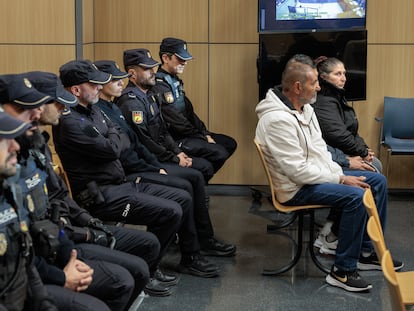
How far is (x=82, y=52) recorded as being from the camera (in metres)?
6.82

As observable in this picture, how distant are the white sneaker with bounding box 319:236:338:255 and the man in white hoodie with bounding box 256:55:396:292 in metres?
0.54

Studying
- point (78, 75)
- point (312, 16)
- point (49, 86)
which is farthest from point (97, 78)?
point (312, 16)

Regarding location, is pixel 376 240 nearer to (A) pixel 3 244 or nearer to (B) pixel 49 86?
(A) pixel 3 244

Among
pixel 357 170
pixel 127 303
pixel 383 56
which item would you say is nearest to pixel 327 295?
pixel 357 170

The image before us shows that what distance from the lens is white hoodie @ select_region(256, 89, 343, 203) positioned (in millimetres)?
4738

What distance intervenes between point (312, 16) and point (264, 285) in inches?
115

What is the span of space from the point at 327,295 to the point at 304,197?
0.61m

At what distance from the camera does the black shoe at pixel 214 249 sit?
540 centimetres

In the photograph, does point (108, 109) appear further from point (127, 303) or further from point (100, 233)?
point (127, 303)

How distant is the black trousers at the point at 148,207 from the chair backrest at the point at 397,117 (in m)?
2.86

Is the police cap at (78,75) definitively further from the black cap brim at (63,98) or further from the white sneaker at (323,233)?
the white sneaker at (323,233)

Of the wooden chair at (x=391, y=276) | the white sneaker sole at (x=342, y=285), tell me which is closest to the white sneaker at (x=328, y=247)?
the white sneaker sole at (x=342, y=285)

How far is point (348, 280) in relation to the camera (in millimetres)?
4789

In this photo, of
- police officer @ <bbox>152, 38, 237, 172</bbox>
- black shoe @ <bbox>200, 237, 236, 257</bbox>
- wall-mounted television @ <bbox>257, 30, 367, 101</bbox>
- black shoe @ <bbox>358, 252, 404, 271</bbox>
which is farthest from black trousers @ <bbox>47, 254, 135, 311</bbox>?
wall-mounted television @ <bbox>257, 30, 367, 101</bbox>
